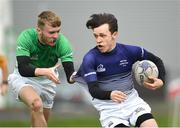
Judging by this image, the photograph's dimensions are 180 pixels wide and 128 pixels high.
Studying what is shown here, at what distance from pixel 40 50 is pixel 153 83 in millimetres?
2210

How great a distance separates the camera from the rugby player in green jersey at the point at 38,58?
12.6 m

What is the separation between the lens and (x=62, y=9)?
42.5 m

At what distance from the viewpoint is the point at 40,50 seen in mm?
13172

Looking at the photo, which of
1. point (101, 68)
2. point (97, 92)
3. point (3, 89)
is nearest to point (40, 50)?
point (3, 89)

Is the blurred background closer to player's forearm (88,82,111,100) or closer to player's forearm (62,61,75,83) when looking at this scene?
player's forearm (62,61,75,83)

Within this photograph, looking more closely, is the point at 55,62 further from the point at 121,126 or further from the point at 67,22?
the point at 67,22

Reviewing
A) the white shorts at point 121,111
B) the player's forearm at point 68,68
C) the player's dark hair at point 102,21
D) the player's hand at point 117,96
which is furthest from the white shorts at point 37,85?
the player's hand at point 117,96

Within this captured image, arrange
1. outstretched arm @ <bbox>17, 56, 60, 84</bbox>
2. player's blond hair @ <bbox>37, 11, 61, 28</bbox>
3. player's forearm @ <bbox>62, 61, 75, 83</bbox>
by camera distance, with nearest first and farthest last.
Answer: outstretched arm @ <bbox>17, 56, 60, 84</bbox>, player's blond hair @ <bbox>37, 11, 61, 28</bbox>, player's forearm @ <bbox>62, 61, 75, 83</bbox>

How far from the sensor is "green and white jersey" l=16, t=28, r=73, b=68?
1302 cm

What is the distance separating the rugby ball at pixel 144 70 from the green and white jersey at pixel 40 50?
151 centimetres

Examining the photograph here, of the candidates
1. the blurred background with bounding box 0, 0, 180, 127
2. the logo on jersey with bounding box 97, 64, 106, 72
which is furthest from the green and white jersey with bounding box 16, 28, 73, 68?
the blurred background with bounding box 0, 0, 180, 127

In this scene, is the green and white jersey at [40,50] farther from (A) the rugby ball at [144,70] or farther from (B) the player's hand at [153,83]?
(B) the player's hand at [153,83]

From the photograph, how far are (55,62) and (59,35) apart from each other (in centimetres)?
52

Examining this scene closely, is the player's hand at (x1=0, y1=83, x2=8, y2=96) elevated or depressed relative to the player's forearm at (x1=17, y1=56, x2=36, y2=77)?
depressed
